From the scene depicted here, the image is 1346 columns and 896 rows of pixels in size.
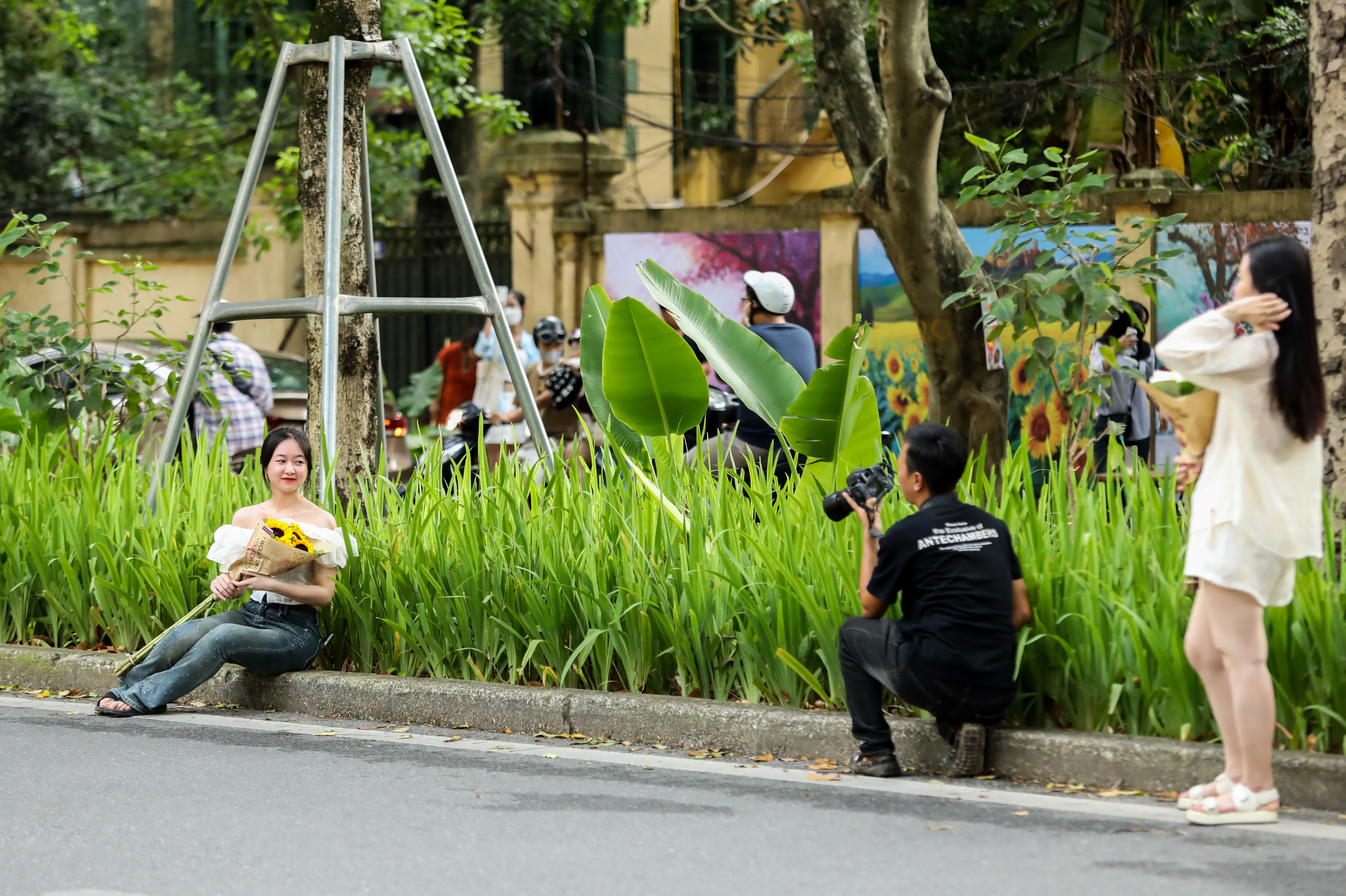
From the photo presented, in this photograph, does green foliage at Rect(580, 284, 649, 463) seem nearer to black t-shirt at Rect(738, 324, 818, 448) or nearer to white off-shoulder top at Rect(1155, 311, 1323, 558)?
black t-shirt at Rect(738, 324, 818, 448)

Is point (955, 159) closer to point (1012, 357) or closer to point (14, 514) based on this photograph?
point (1012, 357)

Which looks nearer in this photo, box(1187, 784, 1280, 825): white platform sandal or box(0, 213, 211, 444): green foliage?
box(1187, 784, 1280, 825): white platform sandal

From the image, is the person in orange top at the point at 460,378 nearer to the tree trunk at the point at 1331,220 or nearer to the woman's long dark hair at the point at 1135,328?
the woman's long dark hair at the point at 1135,328

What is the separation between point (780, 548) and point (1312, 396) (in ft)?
6.66

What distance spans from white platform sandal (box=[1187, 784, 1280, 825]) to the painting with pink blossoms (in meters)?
10.3

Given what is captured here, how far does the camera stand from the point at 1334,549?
17.2 ft

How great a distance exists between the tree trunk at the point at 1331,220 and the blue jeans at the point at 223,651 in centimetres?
383

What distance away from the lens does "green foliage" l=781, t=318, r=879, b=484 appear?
660 centimetres

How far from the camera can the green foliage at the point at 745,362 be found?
7.30 m

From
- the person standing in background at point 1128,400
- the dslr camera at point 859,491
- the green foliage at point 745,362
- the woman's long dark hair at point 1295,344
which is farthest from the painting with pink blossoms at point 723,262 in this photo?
the woman's long dark hair at point 1295,344

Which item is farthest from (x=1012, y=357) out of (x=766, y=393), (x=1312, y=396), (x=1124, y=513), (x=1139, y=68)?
(x=1312, y=396)

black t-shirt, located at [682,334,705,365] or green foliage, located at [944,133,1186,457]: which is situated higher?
green foliage, located at [944,133,1186,457]

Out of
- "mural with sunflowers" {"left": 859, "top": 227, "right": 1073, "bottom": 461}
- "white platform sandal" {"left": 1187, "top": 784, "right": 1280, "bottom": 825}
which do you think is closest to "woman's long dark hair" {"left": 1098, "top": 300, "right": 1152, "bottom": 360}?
"white platform sandal" {"left": 1187, "top": 784, "right": 1280, "bottom": 825}

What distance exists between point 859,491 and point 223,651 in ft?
8.61
